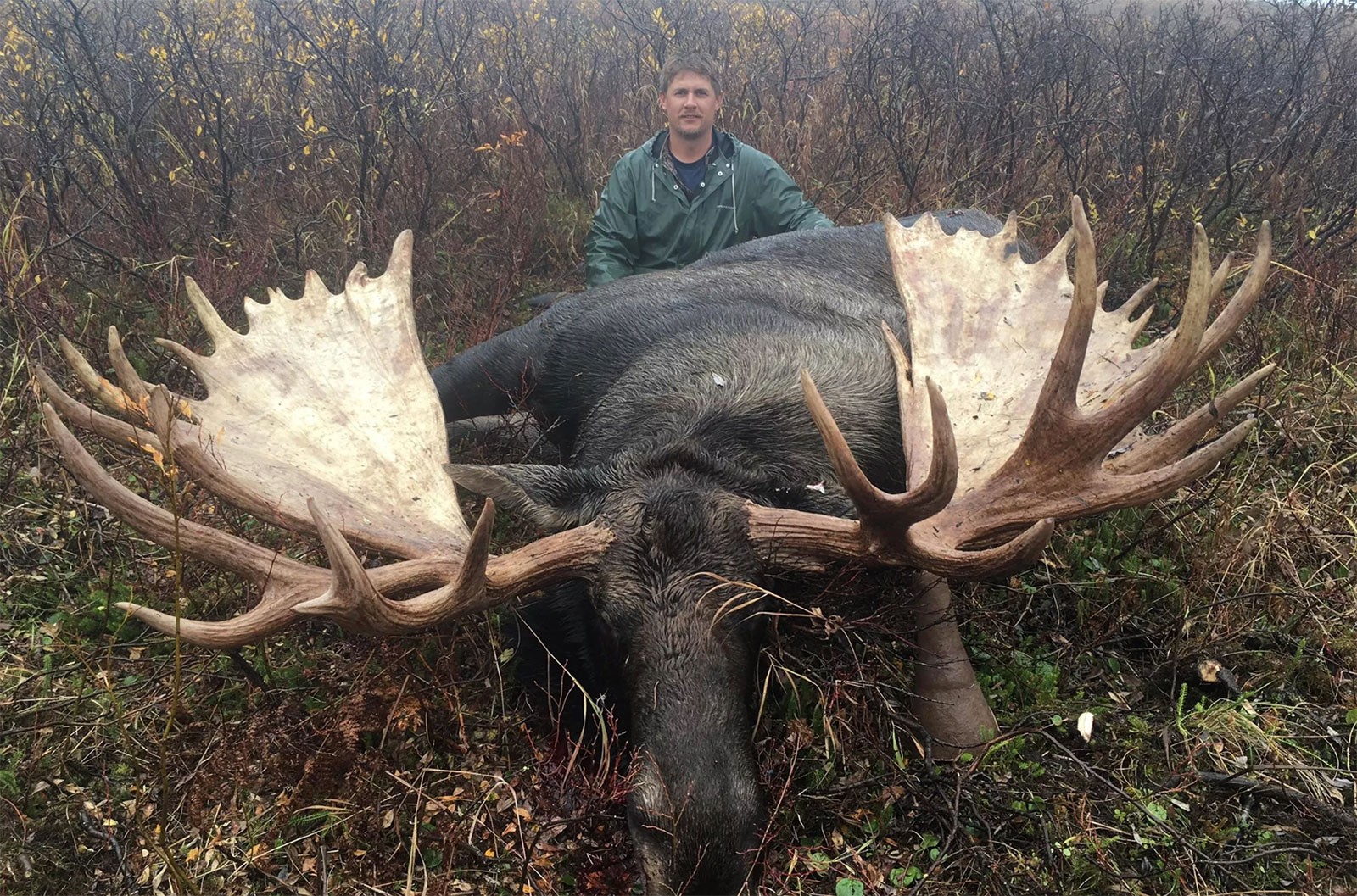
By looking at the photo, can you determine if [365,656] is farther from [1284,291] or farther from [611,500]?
[1284,291]

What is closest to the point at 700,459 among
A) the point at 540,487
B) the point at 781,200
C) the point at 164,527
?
the point at 540,487

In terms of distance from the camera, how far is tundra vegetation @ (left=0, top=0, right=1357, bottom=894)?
8.47 feet

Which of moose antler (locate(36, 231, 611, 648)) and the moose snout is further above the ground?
moose antler (locate(36, 231, 611, 648))

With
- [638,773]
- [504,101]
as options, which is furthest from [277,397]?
[504,101]

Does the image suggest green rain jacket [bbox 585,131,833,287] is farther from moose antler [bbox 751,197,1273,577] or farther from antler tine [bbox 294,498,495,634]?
antler tine [bbox 294,498,495,634]

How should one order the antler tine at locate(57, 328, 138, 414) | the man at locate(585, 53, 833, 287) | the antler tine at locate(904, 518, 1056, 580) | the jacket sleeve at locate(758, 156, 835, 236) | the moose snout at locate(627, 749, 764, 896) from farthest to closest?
the jacket sleeve at locate(758, 156, 835, 236) < the man at locate(585, 53, 833, 287) < the antler tine at locate(57, 328, 138, 414) < the antler tine at locate(904, 518, 1056, 580) < the moose snout at locate(627, 749, 764, 896)

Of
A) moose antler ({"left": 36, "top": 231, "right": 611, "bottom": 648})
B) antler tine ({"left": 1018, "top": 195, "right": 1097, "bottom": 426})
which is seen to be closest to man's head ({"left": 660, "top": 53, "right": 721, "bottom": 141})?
moose antler ({"left": 36, "top": 231, "right": 611, "bottom": 648})

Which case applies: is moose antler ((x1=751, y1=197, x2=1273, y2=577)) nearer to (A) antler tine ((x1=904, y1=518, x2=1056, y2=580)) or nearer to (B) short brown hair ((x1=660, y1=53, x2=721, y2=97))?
(A) antler tine ((x1=904, y1=518, x2=1056, y2=580))

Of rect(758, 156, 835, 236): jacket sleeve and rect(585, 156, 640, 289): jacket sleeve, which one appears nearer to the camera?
rect(585, 156, 640, 289): jacket sleeve

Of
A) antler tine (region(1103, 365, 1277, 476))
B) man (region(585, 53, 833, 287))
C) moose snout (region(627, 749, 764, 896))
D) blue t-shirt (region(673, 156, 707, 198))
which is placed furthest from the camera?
blue t-shirt (region(673, 156, 707, 198))

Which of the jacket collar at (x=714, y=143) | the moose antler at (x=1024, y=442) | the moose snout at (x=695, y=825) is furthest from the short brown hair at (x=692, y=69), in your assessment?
the moose snout at (x=695, y=825)

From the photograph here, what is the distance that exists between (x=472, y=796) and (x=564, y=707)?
14.8 inches

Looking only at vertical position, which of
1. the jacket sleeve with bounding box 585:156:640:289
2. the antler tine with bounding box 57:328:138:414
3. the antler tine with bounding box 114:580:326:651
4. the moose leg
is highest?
the antler tine with bounding box 57:328:138:414

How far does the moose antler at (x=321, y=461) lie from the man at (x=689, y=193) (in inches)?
99.6
